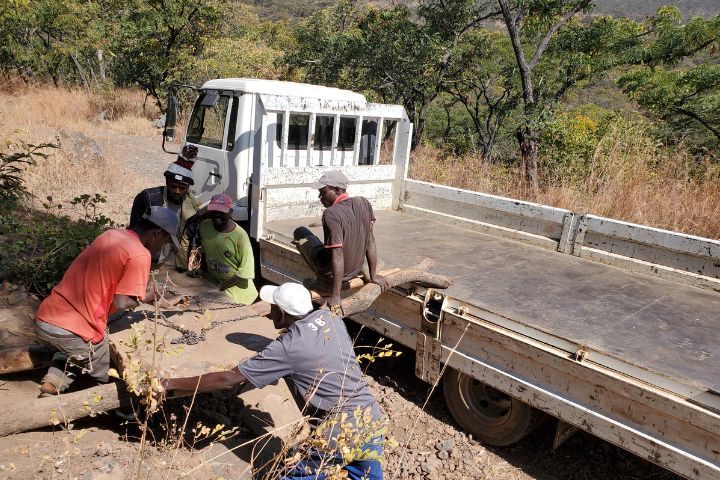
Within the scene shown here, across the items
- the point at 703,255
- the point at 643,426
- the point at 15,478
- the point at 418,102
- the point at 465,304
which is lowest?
the point at 15,478

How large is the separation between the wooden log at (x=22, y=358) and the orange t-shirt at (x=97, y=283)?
1.99 ft

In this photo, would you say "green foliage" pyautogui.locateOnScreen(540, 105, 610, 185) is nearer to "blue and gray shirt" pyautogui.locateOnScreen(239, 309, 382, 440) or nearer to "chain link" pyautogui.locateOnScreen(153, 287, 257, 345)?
"chain link" pyautogui.locateOnScreen(153, 287, 257, 345)

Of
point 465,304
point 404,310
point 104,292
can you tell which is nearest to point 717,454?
point 465,304

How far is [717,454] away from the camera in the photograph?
2.35 m

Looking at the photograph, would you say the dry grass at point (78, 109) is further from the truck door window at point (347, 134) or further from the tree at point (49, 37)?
the truck door window at point (347, 134)

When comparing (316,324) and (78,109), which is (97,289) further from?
(78,109)

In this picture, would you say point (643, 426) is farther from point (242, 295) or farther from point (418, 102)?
point (418, 102)

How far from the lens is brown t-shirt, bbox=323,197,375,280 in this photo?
366 centimetres

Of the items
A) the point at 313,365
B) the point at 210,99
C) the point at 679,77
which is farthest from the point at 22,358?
the point at 679,77

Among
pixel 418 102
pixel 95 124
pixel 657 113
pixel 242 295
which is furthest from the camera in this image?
pixel 95 124

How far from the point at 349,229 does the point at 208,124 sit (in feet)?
9.00

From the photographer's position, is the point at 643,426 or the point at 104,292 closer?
the point at 643,426

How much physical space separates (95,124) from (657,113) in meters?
14.2

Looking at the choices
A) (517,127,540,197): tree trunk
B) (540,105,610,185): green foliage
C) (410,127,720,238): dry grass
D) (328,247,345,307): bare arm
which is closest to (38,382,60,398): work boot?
(328,247,345,307): bare arm
